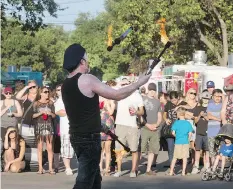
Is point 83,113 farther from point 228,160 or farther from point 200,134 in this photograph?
point 200,134

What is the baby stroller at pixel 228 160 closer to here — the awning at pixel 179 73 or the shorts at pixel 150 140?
the shorts at pixel 150 140

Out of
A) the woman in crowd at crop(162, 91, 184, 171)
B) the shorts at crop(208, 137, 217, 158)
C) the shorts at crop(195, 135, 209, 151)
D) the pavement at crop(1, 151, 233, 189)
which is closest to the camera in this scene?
the pavement at crop(1, 151, 233, 189)

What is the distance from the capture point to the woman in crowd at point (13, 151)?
15039 mm

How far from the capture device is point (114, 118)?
1546 cm

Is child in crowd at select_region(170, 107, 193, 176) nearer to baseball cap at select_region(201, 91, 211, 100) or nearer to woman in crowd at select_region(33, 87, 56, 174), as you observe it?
baseball cap at select_region(201, 91, 211, 100)

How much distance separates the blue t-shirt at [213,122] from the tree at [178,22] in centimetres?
1737

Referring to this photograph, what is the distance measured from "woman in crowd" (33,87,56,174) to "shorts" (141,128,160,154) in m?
1.73

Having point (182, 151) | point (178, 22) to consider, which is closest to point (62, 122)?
point (182, 151)

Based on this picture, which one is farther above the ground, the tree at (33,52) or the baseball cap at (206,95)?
the tree at (33,52)

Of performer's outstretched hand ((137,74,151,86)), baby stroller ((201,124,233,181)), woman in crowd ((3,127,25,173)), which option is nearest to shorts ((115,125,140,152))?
baby stroller ((201,124,233,181))

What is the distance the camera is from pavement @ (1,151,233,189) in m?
12.9

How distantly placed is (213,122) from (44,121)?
317 centimetres

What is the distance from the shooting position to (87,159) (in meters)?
7.53

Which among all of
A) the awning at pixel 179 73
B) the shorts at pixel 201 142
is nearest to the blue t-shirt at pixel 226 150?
the shorts at pixel 201 142
